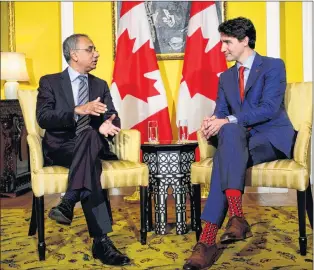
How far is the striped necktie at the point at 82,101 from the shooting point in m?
3.07

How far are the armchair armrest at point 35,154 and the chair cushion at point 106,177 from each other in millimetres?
40

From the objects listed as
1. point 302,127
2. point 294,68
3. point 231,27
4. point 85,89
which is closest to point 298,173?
point 302,127

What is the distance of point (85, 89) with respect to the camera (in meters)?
3.19

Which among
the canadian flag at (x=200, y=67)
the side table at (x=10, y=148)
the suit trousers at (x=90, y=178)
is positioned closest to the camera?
the suit trousers at (x=90, y=178)

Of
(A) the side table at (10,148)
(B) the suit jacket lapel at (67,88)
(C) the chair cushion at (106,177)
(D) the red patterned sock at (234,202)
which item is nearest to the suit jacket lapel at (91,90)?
(B) the suit jacket lapel at (67,88)

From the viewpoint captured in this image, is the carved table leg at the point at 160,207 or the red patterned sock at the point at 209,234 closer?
the red patterned sock at the point at 209,234

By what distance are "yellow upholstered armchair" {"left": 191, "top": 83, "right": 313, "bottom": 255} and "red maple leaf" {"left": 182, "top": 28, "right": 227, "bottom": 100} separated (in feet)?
5.08

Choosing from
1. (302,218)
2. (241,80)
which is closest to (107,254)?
(302,218)

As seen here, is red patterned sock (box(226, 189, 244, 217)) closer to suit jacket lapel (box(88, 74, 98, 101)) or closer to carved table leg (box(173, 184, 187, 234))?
carved table leg (box(173, 184, 187, 234))

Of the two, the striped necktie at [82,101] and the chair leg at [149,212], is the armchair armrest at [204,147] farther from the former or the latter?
the striped necktie at [82,101]

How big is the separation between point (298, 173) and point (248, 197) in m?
2.00

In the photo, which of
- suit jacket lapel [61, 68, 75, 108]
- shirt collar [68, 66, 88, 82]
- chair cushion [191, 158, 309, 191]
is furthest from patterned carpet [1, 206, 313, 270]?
shirt collar [68, 66, 88, 82]

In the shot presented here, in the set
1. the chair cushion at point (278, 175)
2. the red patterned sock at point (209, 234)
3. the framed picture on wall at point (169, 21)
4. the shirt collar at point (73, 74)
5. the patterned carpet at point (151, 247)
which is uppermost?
the framed picture on wall at point (169, 21)

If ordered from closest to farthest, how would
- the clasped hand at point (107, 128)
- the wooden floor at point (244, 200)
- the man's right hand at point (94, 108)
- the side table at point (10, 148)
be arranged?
the man's right hand at point (94, 108) → the clasped hand at point (107, 128) → the wooden floor at point (244, 200) → the side table at point (10, 148)
